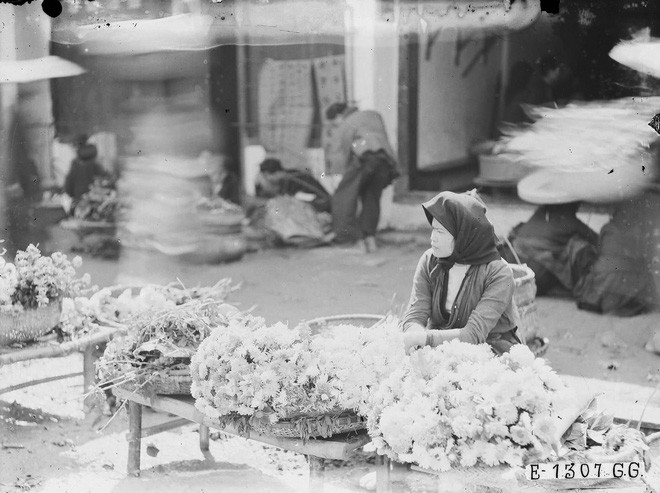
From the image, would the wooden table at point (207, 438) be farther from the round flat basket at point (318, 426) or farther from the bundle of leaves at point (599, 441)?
the bundle of leaves at point (599, 441)

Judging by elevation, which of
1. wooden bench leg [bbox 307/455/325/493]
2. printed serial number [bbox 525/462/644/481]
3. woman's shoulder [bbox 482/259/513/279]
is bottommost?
wooden bench leg [bbox 307/455/325/493]

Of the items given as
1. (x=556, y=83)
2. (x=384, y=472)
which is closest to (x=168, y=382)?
(x=384, y=472)

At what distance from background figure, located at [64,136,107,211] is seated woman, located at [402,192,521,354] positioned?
214 inches

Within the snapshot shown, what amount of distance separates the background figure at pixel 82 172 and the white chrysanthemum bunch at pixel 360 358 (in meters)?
5.78

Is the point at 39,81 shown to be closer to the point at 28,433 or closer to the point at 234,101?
the point at 234,101

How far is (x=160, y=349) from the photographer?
396 cm

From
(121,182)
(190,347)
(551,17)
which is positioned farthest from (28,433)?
(551,17)

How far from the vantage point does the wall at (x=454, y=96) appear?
770cm

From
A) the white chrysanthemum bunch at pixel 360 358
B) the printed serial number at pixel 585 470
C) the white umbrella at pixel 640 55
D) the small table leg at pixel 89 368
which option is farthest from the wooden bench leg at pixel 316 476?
the white umbrella at pixel 640 55

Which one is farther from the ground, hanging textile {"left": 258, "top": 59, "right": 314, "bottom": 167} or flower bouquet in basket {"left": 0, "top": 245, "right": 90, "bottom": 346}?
hanging textile {"left": 258, "top": 59, "right": 314, "bottom": 167}

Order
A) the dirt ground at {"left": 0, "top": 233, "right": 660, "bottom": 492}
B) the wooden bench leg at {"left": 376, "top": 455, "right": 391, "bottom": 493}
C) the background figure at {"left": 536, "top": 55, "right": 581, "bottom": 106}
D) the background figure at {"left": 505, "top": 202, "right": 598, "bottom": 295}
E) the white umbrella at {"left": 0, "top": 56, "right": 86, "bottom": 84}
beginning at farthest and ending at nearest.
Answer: the white umbrella at {"left": 0, "top": 56, "right": 86, "bottom": 84} → the background figure at {"left": 505, "top": 202, "right": 598, "bottom": 295} → the background figure at {"left": 536, "top": 55, "right": 581, "bottom": 106} → the dirt ground at {"left": 0, "top": 233, "right": 660, "bottom": 492} → the wooden bench leg at {"left": 376, "top": 455, "right": 391, "bottom": 493}

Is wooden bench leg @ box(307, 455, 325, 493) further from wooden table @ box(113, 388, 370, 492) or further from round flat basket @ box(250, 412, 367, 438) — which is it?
round flat basket @ box(250, 412, 367, 438)

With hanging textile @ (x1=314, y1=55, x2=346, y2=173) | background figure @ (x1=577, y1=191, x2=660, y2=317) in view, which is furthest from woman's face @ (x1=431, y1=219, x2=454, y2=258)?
hanging textile @ (x1=314, y1=55, x2=346, y2=173)

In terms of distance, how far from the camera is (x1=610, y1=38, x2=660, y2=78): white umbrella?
6.36 metres
